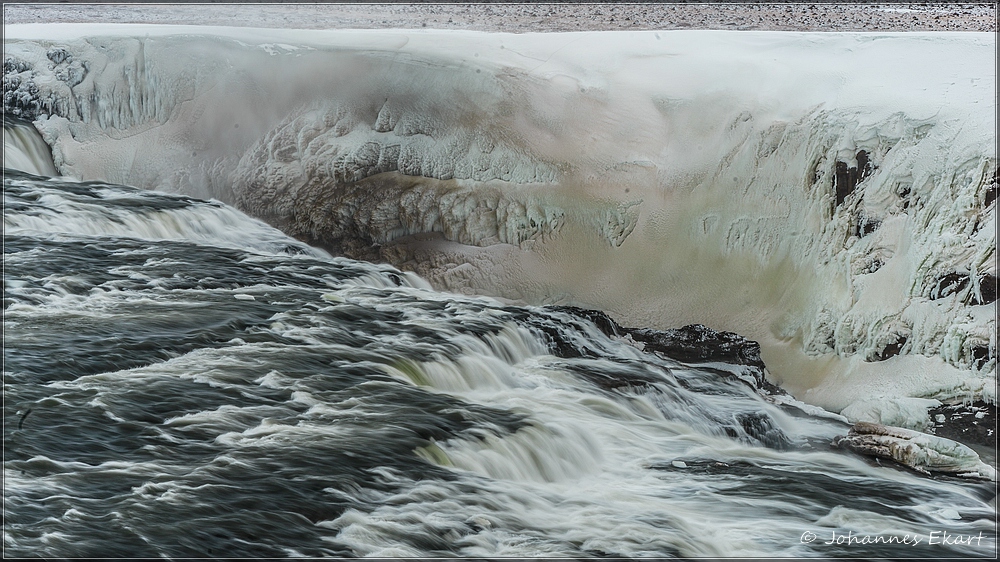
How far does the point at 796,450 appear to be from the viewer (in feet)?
15.5

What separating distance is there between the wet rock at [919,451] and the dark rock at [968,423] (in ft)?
0.75

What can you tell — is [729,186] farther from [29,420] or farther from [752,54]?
[29,420]

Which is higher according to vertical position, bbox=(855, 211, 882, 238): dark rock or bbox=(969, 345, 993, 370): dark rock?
bbox=(855, 211, 882, 238): dark rock

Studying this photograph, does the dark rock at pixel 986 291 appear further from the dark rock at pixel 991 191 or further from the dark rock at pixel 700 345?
the dark rock at pixel 700 345

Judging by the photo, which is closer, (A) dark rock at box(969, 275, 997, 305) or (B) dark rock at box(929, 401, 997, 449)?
(B) dark rock at box(929, 401, 997, 449)

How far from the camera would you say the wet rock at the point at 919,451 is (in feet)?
14.5

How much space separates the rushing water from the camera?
3301 mm

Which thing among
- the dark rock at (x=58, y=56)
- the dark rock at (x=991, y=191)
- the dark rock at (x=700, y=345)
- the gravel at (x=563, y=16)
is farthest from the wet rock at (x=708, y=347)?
the dark rock at (x=58, y=56)

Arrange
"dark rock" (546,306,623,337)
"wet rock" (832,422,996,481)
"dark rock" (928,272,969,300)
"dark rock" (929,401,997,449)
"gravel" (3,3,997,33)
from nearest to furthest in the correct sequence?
"wet rock" (832,422,996,481), "dark rock" (929,401,997,449), "dark rock" (928,272,969,300), "dark rock" (546,306,623,337), "gravel" (3,3,997,33)

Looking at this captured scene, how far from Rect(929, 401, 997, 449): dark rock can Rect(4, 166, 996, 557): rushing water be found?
537 mm

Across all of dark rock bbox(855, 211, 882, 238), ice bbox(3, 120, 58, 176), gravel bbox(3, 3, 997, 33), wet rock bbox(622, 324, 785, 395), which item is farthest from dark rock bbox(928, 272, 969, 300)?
ice bbox(3, 120, 58, 176)

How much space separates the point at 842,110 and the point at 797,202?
2.15 feet

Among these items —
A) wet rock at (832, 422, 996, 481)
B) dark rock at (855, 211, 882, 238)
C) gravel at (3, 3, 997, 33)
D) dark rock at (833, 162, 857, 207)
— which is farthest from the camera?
gravel at (3, 3, 997, 33)

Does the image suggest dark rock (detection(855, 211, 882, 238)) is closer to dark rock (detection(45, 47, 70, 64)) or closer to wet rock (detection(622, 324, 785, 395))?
wet rock (detection(622, 324, 785, 395))
